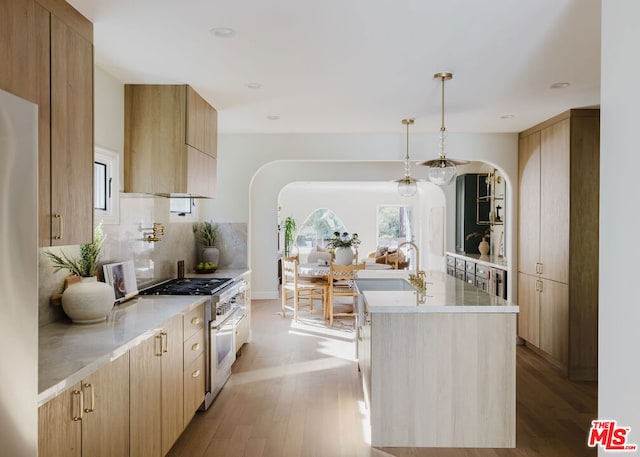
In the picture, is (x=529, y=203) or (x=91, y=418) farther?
(x=529, y=203)

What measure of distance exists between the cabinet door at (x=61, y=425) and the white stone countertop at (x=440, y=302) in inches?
68.7

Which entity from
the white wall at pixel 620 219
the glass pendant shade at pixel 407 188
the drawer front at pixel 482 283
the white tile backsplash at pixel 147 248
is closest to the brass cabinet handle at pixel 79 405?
the white tile backsplash at pixel 147 248

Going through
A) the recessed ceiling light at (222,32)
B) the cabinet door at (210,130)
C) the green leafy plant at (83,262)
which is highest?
the recessed ceiling light at (222,32)

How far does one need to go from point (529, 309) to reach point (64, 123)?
15.6 feet

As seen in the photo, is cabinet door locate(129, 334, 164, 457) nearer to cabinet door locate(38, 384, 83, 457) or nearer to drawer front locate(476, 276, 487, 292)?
cabinet door locate(38, 384, 83, 457)

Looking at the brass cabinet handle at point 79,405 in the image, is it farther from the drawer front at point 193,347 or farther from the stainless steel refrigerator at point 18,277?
the drawer front at point 193,347

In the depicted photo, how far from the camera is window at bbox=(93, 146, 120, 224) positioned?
→ 3291mm

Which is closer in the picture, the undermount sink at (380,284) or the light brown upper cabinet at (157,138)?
the light brown upper cabinet at (157,138)

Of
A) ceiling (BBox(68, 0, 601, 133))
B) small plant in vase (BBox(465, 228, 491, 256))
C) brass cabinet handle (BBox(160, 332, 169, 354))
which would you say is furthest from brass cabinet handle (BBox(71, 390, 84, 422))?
small plant in vase (BBox(465, 228, 491, 256))

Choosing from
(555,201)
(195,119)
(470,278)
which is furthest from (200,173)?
(470,278)

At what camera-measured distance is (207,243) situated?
5.49 meters

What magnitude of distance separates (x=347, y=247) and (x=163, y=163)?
368 cm

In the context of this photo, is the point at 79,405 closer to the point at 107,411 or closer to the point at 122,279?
the point at 107,411

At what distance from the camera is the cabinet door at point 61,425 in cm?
157
